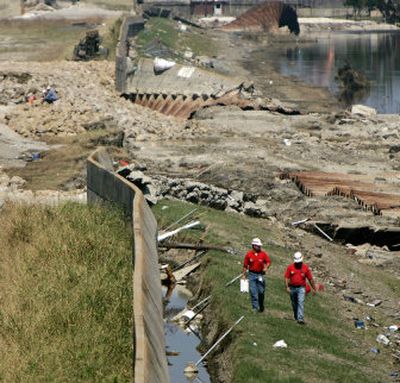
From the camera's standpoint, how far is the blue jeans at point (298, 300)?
1970 centimetres

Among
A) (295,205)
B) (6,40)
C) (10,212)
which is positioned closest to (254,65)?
(6,40)

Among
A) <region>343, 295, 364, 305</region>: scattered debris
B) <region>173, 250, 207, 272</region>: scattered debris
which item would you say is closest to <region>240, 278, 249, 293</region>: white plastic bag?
<region>343, 295, 364, 305</region>: scattered debris

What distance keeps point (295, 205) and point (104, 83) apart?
2945 centimetres

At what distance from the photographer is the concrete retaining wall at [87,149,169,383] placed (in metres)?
14.8

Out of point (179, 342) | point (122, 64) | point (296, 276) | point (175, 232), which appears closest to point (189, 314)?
point (179, 342)

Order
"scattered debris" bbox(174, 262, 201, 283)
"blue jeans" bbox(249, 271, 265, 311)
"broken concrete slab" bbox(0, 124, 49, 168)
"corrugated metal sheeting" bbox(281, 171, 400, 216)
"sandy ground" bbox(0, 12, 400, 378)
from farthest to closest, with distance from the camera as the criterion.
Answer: "broken concrete slab" bbox(0, 124, 49, 168) < "corrugated metal sheeting" bbox(281, 171, 400, 216) < "sandy ground" bbox(0, 12, 400, 378) < "scattered debris" bbox(174, 262, 201, 283) < "blue jeans" bbox(249, 271, 265, 311)

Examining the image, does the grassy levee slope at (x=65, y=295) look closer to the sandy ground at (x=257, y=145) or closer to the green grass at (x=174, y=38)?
the sandy ground at (x=257, y=145)

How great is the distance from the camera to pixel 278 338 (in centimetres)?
1945

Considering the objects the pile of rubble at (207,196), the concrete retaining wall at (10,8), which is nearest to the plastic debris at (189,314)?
the pile of rubble at (207,196)

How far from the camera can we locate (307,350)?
19.1 m

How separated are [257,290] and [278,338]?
1.30 meters

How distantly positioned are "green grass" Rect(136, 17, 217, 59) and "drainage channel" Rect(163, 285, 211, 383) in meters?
64.5

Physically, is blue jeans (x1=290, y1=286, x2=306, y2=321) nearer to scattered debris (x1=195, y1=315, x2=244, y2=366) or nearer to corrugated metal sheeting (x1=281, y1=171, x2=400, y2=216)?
scattered debris (x1=195, y1=315, x2=244, y2=366)

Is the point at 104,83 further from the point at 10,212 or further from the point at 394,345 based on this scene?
the point at 394,345
